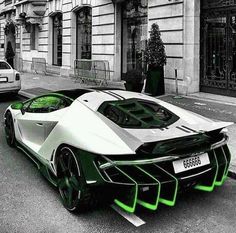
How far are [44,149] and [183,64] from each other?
932 centimetres

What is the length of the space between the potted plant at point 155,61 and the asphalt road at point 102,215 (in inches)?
317

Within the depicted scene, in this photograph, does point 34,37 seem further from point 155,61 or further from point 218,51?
point 218,51

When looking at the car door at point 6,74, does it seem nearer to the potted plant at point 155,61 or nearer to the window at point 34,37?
the potted plant at point 155,61

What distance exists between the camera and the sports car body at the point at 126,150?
3.53m

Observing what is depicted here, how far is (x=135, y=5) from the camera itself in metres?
16.4

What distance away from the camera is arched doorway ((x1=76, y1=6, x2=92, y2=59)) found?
19.8m

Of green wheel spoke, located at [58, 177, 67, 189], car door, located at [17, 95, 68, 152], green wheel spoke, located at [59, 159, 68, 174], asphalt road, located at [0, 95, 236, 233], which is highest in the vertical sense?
car door, located at [17, 95, 68, 152]

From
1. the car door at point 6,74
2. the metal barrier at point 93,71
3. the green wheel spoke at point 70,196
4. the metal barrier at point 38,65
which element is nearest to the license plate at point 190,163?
the green wheel spoke at point 70,196

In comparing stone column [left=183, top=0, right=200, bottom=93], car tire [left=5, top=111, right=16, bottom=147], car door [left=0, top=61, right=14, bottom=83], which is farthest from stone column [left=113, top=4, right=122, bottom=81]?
car tire [left=5, top=111, right=16, bottom=147]

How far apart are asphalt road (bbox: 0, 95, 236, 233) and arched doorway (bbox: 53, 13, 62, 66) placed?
62.2ft

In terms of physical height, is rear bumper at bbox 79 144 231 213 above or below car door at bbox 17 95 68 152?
below

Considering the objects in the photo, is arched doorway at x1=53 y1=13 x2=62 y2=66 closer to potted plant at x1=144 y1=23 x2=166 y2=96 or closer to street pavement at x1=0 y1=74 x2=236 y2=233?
potted plant at x1=144 y1=23 x2=166 y2=96

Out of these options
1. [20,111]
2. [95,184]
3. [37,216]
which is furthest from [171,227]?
[20,111]

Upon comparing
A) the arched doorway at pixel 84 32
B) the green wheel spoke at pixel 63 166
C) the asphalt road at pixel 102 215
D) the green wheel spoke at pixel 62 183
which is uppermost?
the arched doorway at pixel 84 32
